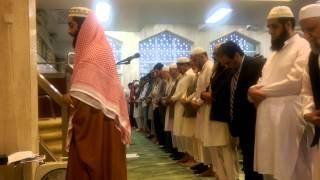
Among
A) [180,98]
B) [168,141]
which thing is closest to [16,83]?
[180,98]

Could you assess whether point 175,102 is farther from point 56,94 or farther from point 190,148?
point 56,94

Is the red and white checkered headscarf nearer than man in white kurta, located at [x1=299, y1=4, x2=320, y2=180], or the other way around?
man in white kurta, located at [x1=299, y1=4, x2=320, y2=180]

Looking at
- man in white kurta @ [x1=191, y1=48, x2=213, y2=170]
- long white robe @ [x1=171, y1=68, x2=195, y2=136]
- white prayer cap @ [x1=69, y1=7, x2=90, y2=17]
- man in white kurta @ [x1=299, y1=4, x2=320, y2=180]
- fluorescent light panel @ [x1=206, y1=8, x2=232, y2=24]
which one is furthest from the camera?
fluorescent light panel @ [x1=206, y1=8, x2=232, y2=24]

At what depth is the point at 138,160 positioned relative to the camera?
24.8 ft

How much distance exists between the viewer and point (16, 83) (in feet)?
11.2

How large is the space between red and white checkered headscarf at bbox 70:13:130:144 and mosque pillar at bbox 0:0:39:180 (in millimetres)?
536

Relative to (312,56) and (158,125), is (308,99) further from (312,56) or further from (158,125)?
(158,125)

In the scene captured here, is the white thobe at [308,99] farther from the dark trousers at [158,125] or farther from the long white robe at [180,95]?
the dark trousers at [158,125]

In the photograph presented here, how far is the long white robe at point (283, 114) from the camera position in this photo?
3354 millimetres

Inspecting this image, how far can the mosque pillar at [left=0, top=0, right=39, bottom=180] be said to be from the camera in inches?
133

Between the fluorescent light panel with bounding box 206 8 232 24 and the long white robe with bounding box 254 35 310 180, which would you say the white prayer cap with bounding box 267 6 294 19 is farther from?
the fluorescent light panel with bounding box 206 8 232 24

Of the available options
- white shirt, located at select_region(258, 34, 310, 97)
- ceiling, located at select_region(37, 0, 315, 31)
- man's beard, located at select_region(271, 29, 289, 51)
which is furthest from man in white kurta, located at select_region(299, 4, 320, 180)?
ceiling, located at select_region(37, 0, 315, 31)

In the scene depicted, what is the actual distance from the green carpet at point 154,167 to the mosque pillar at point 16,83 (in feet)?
8.59

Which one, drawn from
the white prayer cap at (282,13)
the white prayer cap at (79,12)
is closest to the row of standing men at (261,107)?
the white prayer cap at (282,13)
